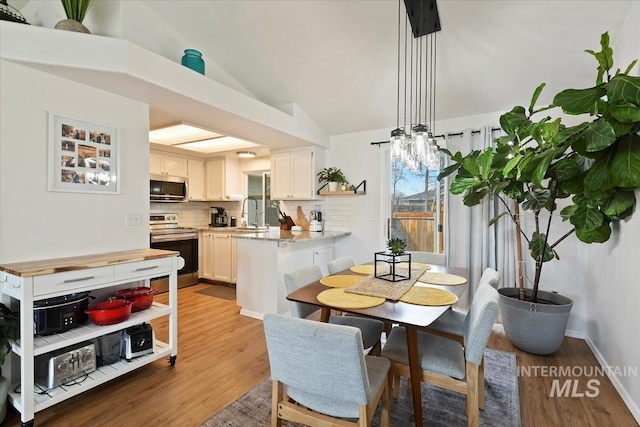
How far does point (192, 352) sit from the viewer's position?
2.71 meters

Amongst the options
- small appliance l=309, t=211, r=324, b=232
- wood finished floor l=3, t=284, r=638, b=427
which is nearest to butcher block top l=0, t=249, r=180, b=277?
wood finished floor l=3, t=284, r=638, b=427

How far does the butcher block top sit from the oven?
7.26 feet

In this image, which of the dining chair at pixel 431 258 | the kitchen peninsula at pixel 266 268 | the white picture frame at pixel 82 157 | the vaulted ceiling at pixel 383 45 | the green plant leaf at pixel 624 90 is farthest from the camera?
the kitchen peninsula at pixel 266 268

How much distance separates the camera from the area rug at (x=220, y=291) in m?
4.39

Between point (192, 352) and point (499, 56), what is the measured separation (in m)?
3.84

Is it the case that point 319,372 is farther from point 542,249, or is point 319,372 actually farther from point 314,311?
point 542,249

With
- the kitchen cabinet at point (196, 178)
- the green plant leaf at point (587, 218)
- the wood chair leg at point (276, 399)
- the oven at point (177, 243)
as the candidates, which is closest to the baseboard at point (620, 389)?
the green plant leaf at point (587, 218)

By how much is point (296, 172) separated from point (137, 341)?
2.90 metres

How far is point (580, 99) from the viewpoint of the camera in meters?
1.89

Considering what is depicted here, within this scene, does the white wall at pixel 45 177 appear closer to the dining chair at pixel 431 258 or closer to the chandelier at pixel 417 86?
the chandelier at pixel 417 86

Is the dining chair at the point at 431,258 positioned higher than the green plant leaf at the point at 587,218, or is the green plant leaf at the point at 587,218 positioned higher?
the green plant leaf at the point at 587,218

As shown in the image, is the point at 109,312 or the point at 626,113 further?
the point at 109,312

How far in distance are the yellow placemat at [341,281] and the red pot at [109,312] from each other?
1.44 meters

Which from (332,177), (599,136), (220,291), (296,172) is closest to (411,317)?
(599,136)
